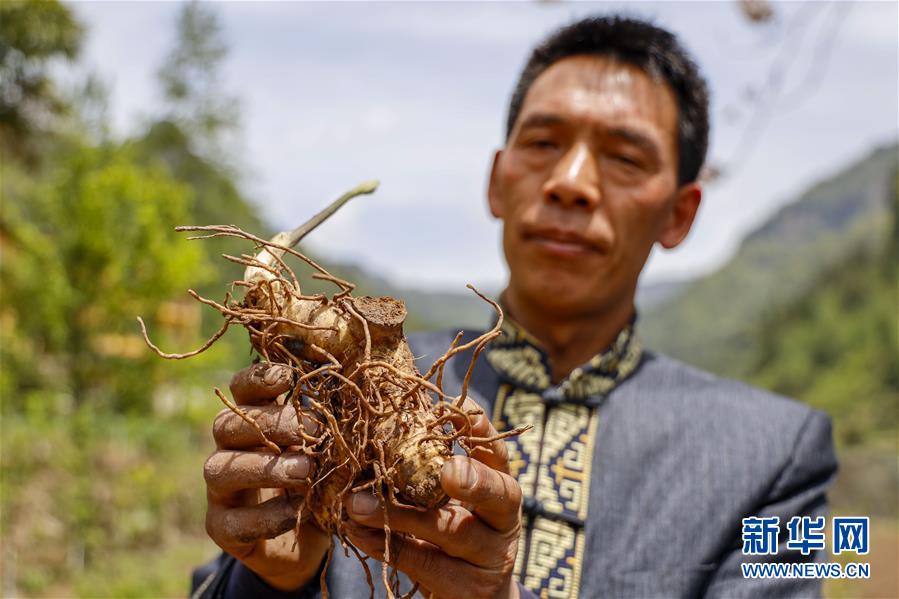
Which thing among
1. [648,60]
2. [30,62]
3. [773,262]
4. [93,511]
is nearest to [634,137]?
[648,60]

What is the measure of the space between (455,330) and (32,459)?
7679 millimetres

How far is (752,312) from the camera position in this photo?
267 feet

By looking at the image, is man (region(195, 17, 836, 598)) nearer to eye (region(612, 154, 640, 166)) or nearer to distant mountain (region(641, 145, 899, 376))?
eye (region(612, 154, 640, 166))

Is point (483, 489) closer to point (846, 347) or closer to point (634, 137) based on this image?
point (634, 137)

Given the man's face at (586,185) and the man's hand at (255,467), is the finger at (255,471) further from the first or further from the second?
the man's face at (586,185)

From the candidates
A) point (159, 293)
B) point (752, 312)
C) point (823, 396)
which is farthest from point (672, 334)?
point (159, 293)

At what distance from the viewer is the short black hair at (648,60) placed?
7.95ft

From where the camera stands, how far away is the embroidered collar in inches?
90.8

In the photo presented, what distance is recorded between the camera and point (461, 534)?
146cm

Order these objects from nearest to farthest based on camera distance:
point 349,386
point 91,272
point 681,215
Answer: point 349,386 < point 681,215 < point 91,272

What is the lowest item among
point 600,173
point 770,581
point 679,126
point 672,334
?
point 770,581

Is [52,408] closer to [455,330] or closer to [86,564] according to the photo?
[86,564]

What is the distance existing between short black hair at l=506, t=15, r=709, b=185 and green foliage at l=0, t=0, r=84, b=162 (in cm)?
1257

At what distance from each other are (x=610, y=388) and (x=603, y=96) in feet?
2.77
